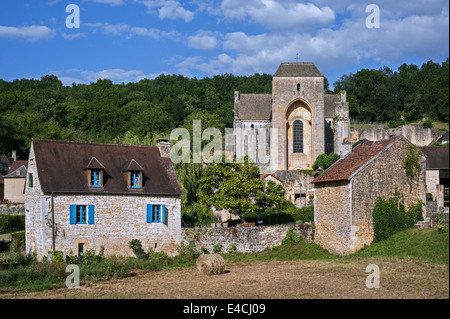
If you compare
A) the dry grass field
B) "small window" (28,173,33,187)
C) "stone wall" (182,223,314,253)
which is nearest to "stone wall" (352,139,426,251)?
the dry grass field

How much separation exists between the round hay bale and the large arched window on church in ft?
115

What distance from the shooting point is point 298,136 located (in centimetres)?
5834

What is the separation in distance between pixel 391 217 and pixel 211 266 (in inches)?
393

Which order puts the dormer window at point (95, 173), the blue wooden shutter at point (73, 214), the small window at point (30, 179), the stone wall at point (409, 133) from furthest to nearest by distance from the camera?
1. the stone wall at point (409, 133)
2. the small window at point (30, 179)
3. the dormer window at point (95, 173)
4. the blue wooden shutter at point (73, 214)

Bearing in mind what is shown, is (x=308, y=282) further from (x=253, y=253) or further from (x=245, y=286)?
(x=253, y=253)

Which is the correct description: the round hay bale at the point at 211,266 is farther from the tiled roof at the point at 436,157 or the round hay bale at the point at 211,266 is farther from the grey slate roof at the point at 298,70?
the grey slate roof at the point at 298,70

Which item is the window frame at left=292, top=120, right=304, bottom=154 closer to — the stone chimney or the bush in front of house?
the bush in front of house

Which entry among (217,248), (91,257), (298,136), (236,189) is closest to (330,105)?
(298,136)

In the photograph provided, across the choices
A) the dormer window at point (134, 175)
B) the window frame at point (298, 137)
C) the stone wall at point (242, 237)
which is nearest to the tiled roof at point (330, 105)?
the window frame at point (298, 137)

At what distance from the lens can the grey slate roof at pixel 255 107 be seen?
210ft

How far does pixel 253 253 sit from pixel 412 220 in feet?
30.7

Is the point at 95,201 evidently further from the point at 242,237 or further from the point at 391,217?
the point at 391,217

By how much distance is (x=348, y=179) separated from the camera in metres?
26.6
